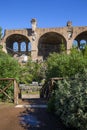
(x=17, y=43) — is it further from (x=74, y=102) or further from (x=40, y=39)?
(x=74, y=102)

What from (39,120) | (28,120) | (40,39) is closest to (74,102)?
(39,120)

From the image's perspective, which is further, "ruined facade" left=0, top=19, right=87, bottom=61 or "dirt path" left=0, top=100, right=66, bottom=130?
"ruined facade" left=0, top=19, right=87, bottom=61

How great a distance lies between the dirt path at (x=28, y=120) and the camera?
28.1ft

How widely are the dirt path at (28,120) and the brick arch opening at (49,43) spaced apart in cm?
3710

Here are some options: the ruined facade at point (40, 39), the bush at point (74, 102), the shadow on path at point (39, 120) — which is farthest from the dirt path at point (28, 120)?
the ruined facade at point (40, 39)

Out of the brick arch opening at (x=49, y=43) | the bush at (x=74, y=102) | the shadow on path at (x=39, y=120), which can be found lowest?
the shadow on path at (x=39, y=120)

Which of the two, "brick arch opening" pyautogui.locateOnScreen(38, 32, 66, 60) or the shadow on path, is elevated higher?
"brick arch opening" pyautogui.locateOnScreen(38, 32, 66, 60)

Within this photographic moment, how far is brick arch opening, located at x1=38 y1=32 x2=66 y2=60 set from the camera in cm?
4759

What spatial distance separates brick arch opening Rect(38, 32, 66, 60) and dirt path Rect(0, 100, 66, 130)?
37.1 m

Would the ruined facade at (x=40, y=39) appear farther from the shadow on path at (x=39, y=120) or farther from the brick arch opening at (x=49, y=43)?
the shadow on path at (x=39, y=120)

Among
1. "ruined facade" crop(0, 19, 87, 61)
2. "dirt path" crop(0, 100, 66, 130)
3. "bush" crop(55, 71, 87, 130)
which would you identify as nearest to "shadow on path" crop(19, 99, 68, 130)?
"dirt path" crop(0, 100, 66, 130)

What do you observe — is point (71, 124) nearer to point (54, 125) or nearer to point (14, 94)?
point (54, 125)

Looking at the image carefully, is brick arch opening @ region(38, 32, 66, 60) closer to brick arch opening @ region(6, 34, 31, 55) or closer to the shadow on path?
brick arch opening @ region(6, 34, 31, 55)

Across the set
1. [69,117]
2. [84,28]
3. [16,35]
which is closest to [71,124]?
[69,117]
